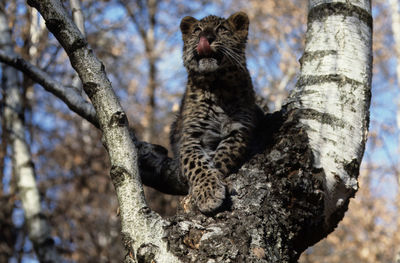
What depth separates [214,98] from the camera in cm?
477

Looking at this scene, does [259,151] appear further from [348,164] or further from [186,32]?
[186,32]

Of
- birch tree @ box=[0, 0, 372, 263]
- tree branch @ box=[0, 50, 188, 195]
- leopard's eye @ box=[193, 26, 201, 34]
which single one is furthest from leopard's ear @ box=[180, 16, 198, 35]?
birch tree @ box=[0, 0, 372, 263]

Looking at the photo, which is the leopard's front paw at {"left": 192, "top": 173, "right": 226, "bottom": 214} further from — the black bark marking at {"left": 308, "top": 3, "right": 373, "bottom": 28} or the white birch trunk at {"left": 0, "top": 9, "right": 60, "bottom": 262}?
the white birch trunk at {"left": 0, "top": 9, "right": 60, "bottom": 262}

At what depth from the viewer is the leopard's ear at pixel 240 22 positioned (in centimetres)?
519

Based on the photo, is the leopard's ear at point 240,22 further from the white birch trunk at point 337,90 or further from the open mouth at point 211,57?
the white birch trunk at point 337,90

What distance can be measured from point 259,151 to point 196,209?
0.68m

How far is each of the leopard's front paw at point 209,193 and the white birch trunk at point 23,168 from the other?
3353mm

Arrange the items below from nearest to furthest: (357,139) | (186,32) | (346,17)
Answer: (357,139)
(346,17)
(186,32)

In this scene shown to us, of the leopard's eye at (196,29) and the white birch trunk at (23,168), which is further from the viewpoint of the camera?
the white birch trunk at (23,168)

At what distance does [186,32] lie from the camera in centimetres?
517

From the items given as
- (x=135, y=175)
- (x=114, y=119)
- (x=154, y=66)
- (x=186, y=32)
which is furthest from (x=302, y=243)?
(x=154, y=66)

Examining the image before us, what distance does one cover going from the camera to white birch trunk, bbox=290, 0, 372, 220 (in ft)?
10.3

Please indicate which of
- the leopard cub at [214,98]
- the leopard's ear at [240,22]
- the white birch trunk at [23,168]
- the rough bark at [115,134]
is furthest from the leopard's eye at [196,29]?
the white birch trunk at [23,168]

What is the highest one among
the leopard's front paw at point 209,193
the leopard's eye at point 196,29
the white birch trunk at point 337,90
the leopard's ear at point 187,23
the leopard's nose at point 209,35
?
the leopard's ear at point 187,23
